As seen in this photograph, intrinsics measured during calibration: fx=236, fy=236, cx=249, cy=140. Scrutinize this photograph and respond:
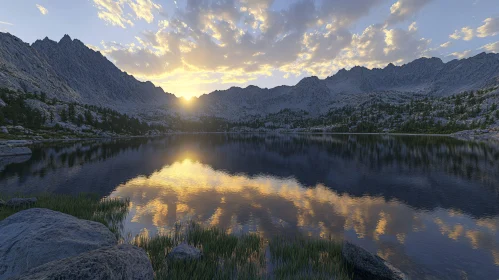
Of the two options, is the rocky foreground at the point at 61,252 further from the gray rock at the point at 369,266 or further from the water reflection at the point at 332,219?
the gray rock at the point at 369,266

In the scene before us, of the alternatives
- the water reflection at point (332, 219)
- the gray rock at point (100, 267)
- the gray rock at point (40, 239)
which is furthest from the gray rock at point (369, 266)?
the gray rock at point (40, 239)

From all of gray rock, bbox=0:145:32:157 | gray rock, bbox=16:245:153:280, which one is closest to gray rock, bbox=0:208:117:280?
gray rock, bbox=16:245:153:280

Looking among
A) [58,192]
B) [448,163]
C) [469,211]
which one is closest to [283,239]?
[469,211]

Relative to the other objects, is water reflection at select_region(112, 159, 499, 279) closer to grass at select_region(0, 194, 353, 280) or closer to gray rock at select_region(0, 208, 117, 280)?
grass at select_region(0, 194, 353, 280)

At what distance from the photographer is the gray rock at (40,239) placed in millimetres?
11602

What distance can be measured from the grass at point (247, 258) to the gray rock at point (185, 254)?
0.34 metres

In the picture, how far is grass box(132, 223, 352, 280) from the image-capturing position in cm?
1442

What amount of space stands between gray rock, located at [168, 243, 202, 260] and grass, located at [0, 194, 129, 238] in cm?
828

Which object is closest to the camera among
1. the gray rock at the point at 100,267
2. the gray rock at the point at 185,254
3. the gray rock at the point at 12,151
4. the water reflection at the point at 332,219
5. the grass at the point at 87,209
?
the gray rock at the point at 100,267

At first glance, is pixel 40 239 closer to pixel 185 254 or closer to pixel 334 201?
pixel 185 254

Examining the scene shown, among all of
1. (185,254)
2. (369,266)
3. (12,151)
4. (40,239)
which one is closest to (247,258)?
(185,254)

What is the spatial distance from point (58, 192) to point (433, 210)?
53.4 meters

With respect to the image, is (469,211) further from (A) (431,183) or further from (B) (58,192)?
(B) (58,192)

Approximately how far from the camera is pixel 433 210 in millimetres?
30375
